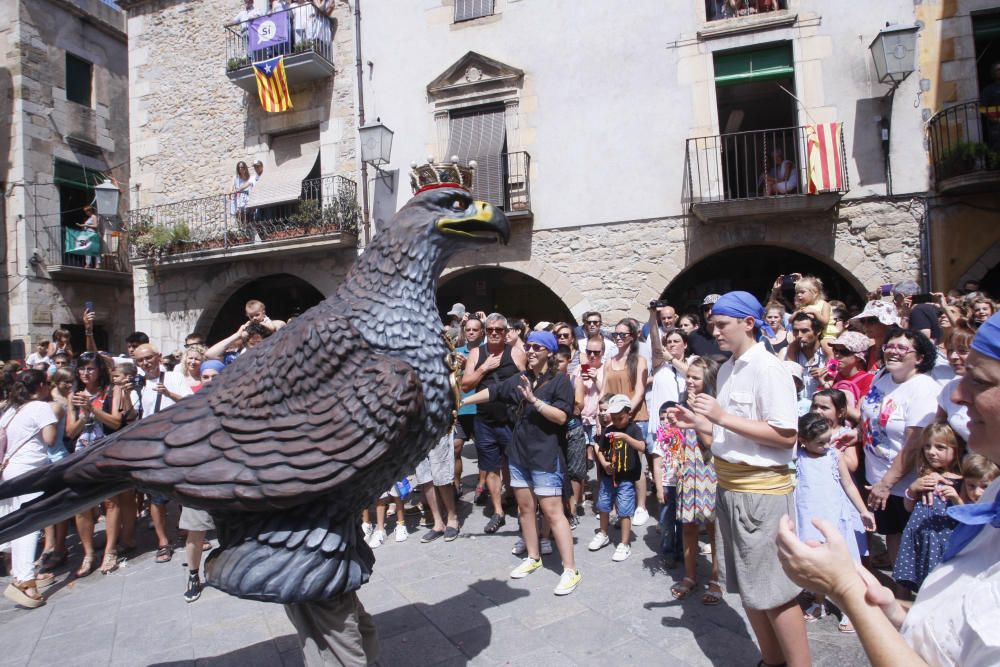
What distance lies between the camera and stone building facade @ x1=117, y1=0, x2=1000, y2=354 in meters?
8.91

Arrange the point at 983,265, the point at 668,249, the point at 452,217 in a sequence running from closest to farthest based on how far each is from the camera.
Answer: the point at 452,217
the point at 983,265
the point at 668,249

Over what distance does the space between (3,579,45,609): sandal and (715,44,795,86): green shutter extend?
10.9 meters

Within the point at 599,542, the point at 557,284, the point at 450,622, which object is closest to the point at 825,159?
the point at 557,284

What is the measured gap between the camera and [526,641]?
3.06 metres

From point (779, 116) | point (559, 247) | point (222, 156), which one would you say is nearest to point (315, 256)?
point (222, 156)

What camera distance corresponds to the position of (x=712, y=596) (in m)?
3.41

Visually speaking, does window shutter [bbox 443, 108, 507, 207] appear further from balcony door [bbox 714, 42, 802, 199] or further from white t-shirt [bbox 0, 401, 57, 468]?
white t-shirt [bbox 0, 401, 57, 468]

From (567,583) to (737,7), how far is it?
10058mm

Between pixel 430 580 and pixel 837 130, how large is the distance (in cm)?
901

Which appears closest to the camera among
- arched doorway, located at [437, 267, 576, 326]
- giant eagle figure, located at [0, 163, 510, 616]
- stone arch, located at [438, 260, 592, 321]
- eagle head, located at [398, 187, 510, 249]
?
giant eagle figure, located at [0, 163, 510, 616]

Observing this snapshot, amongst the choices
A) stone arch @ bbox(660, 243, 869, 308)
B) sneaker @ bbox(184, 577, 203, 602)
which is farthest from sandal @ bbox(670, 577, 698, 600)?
stone arch @ bbox(660, 243, 869, 308)

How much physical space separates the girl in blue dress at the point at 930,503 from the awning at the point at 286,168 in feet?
36.6

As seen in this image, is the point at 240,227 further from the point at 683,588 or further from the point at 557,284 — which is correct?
the point at 683,588

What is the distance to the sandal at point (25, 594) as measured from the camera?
4098 mm
